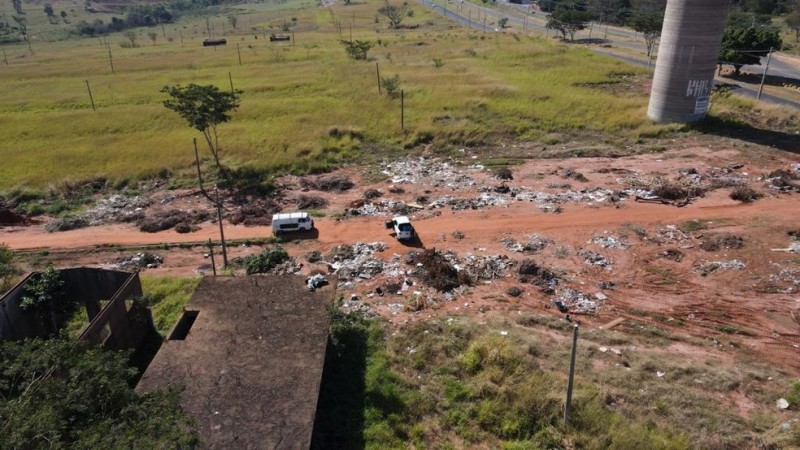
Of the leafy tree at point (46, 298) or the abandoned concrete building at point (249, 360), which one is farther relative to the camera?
the leafy tree at point (46, 298)

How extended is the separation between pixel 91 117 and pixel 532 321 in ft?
168

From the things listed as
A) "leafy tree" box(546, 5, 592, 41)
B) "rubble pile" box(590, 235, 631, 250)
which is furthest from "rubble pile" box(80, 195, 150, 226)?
"leafy tree" box(546, 5, 592, 41)

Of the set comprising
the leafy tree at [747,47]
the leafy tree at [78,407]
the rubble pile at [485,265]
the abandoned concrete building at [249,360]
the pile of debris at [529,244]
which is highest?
the leafy tree at [747,47]

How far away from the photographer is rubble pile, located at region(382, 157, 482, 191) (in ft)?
120

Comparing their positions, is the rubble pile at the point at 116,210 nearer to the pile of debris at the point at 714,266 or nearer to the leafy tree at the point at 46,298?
the leafy tree at the point at 46,298

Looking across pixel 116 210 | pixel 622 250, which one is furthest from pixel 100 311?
pixel 622 250

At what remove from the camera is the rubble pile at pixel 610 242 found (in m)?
27.4

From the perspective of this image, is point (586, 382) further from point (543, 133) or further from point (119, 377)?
point (543, 133)

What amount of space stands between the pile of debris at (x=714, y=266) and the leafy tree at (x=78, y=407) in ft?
74.4

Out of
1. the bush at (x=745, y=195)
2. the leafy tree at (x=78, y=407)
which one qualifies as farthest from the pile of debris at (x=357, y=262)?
the bush at (x=745, y=195)

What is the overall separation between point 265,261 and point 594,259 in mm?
15878

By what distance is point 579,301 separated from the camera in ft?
75.6

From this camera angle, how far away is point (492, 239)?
1127 inches

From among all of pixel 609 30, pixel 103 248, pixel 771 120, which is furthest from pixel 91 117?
pixel 609 30
